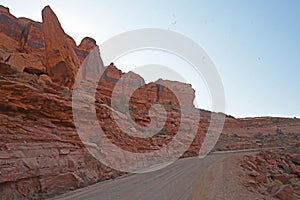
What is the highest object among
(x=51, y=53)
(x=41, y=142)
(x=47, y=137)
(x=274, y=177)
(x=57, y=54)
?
(x=51, y=53)

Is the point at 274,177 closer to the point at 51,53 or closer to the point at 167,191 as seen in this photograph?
the point at 167,191

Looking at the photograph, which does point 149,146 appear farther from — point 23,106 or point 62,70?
point 23,106

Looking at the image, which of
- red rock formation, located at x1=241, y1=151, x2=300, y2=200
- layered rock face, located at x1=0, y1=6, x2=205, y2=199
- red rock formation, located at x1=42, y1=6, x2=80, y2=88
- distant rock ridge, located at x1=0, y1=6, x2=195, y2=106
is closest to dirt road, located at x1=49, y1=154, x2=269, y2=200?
layered rock face, located at x1=0, y1=6, x2=205, y2=199

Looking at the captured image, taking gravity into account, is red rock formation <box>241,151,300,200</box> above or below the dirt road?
above

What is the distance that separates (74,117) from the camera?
48.2 ft

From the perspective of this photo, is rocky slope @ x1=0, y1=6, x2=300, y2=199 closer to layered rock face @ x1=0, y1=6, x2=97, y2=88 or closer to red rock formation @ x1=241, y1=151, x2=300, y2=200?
layered rock face @ x1=0, y1=6, x2=97, y2=88

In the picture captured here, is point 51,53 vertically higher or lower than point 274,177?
higher

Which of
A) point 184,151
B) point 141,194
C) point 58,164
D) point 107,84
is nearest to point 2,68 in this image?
point 58,164

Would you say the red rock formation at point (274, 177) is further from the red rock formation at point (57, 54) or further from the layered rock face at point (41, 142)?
the red rock formation at point (57, 54)

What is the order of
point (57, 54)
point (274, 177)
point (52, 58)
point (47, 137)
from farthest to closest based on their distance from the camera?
point (52, 58)
point (57, 54)
point (274, 177)
point (47, 137)

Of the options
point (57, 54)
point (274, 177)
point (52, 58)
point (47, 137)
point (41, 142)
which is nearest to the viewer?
point (41, 142)

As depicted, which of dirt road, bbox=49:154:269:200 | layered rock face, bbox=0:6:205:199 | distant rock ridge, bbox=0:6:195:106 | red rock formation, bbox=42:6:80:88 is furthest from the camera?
distant rock ridge, bbox=0:6:195:106

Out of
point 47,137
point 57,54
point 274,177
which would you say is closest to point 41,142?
point 47,137

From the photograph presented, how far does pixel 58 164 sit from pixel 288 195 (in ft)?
31.4
